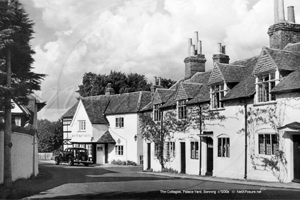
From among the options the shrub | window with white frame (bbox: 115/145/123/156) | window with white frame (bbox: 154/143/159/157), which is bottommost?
the shrub

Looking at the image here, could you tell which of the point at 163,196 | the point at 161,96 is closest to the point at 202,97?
the point at 161,96

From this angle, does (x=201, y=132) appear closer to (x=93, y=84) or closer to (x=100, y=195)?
(x=100, y=195)

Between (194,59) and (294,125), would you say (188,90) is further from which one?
(294,125)

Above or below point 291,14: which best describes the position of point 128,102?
below

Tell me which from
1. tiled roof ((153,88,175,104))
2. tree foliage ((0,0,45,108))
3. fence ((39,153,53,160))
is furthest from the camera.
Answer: fence ((39,153,53,160))

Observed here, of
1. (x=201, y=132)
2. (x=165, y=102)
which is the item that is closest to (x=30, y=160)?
(x=201, y=132)

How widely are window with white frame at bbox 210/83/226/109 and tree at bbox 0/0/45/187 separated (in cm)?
1214

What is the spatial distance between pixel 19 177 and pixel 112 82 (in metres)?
37.3

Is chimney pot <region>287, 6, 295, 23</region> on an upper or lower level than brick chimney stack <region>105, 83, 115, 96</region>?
upper

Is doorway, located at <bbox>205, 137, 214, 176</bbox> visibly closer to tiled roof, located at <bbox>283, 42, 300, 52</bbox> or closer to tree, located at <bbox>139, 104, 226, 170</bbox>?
tree, located at <bbox>139, 104, 226, 170</bbox>

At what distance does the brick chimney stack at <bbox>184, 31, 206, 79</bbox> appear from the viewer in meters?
34.4

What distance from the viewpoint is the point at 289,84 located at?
1966 cm

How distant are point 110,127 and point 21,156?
95.2ft

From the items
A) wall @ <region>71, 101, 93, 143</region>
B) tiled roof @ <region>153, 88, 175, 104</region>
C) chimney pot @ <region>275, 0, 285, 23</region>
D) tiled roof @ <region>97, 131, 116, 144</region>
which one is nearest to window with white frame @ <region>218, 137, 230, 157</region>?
chimney pot @ <region>275, 0, 285, 23</region>
